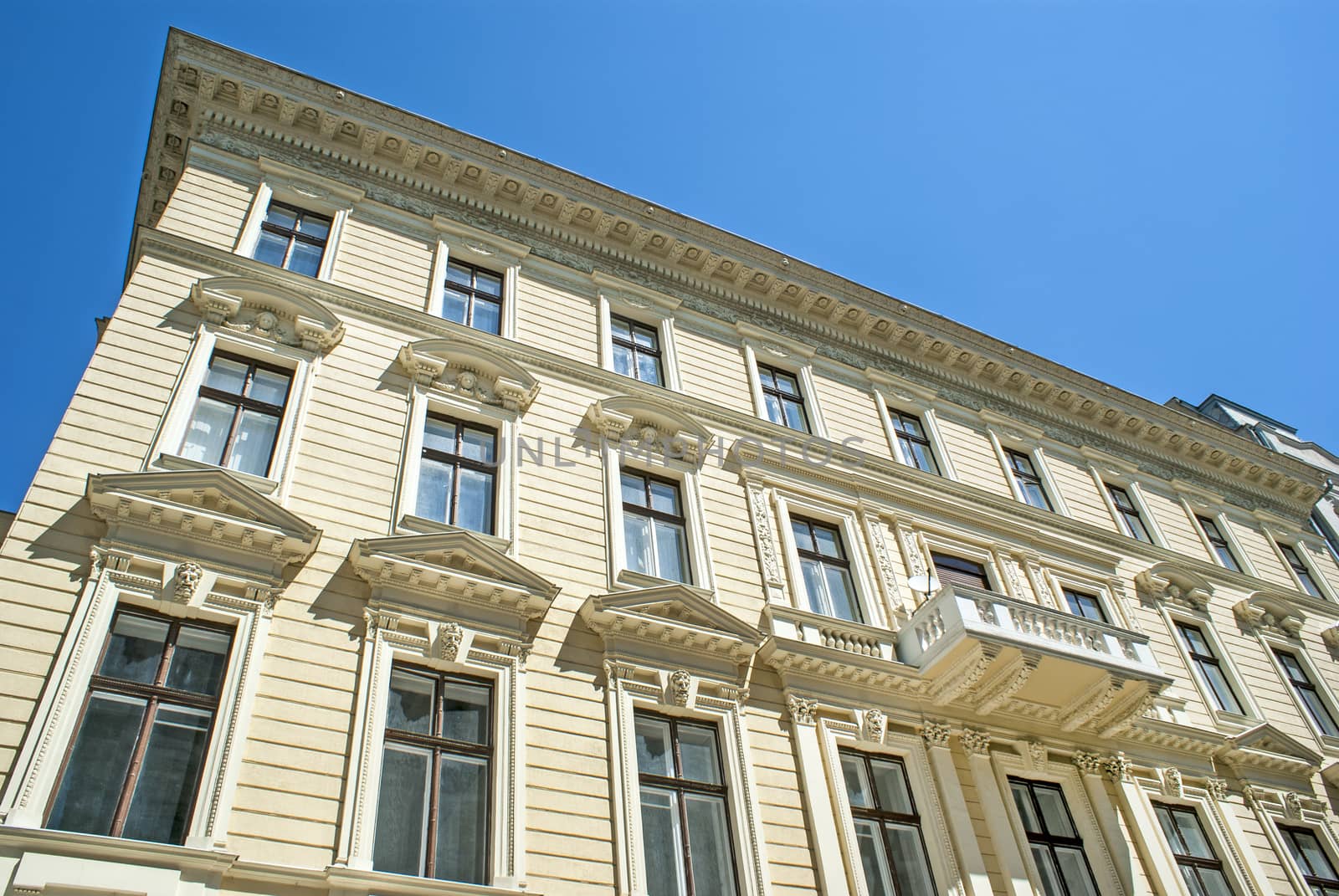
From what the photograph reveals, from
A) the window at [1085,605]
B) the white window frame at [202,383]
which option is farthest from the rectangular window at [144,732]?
the window at [1085,605]

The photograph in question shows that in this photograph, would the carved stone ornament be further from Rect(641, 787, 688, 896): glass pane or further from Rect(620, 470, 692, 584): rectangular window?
Rect(620, 470, 692, 584): rectangular window

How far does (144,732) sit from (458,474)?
5.45 metres

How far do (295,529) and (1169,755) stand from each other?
14324mm

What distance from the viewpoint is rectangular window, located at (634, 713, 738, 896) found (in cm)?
1132

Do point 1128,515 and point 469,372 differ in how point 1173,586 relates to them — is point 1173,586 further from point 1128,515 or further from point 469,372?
point 469,372

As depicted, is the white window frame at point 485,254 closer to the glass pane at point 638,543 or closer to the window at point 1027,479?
the glass pane at point 638,543

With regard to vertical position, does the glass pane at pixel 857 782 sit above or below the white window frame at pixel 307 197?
below

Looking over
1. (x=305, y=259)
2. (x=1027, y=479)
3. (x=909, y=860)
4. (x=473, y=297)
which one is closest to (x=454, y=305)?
(x=473, y=297)

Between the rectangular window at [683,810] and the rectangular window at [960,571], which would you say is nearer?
the rectangular window at [683,810]

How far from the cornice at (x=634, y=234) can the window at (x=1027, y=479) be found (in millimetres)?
1400

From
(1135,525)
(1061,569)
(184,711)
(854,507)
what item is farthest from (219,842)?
(1135,525)

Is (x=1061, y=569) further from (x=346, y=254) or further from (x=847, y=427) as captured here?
(x=346, y=254)

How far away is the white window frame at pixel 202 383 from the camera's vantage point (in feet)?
39.4

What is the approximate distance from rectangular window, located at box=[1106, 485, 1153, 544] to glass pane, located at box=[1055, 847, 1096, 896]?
9.93m
